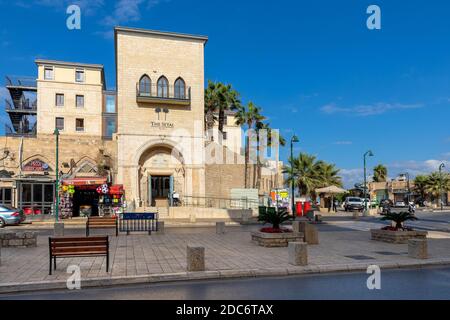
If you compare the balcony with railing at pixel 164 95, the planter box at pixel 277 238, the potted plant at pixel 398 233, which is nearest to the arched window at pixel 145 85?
the balcony with railing at pixel 164 95

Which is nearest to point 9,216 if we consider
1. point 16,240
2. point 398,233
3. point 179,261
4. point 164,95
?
point 16,240

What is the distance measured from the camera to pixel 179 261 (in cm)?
1108

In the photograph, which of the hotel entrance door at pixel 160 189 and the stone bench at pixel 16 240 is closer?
the stone bench at pixel 16 240

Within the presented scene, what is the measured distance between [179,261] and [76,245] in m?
2.85

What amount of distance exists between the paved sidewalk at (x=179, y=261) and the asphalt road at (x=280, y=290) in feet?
1.41

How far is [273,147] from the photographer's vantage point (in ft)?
165

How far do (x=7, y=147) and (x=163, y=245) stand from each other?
82.3 feet

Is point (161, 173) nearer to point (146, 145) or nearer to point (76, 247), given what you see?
point (146, 145)

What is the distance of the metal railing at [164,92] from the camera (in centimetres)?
3641

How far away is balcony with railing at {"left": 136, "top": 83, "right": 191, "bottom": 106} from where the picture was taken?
36.2 m

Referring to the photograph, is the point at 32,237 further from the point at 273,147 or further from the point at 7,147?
the point at 273,147

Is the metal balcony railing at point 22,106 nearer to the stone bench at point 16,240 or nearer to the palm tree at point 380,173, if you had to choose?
the stone bench at point 16,240

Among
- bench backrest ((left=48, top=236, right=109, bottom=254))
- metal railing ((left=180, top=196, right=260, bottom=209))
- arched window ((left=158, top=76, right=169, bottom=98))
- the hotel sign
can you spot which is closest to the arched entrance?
metal railing ((left=180, top=196, right=260, bottom=209))

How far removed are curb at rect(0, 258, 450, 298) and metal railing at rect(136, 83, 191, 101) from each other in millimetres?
28763
